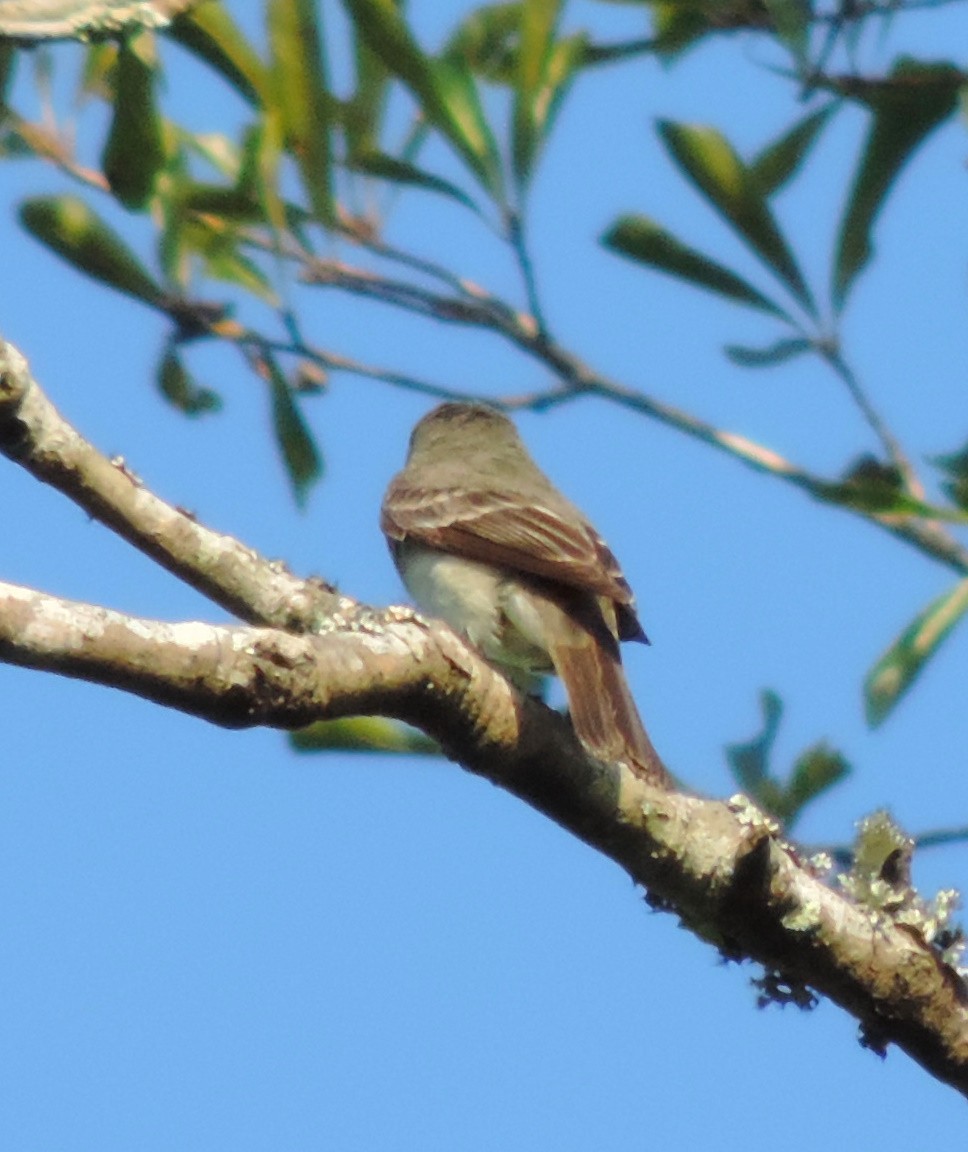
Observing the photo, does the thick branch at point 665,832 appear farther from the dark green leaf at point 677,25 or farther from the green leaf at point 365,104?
the dark green leaf at point 677,25

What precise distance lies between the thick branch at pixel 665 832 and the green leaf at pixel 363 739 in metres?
0.37

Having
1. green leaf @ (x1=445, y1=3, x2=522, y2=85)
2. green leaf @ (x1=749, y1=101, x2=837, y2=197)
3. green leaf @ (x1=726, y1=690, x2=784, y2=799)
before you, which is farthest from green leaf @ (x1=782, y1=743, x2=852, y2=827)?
green leaf @ (x1=445, y1=3, x2=522, y2=85)

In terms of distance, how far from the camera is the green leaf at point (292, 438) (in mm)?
4617

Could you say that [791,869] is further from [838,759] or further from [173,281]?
[173,281]

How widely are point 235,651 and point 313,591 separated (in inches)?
48.5

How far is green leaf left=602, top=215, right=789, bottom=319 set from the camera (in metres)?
4.39

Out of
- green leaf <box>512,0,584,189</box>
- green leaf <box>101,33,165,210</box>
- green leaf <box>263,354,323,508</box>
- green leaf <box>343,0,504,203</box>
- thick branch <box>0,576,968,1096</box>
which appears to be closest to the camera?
thick branch <box>0,576,968,1096</box>

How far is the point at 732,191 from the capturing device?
4.40 m

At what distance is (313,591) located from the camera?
3961 mm

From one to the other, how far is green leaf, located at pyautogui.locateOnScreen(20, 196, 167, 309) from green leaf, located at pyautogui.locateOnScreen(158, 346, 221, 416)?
0.31 meters

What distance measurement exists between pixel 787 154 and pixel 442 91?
840 mm

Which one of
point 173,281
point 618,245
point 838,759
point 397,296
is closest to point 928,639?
point 838,759

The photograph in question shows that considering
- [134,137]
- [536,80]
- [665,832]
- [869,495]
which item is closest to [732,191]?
[536,80]

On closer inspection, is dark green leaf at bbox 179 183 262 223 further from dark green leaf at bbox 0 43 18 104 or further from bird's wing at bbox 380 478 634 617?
bird's wing at bbox 380 478 634 617
